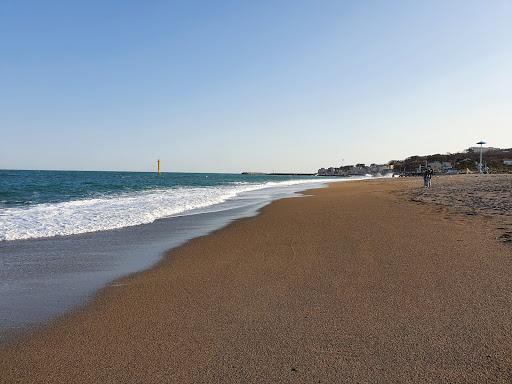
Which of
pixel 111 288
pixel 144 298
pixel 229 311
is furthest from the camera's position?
pixel 111 288

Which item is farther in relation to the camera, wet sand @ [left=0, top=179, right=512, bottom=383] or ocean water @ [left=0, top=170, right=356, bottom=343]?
ocean water @ [left=0, top=170, right=356, bottom=343]

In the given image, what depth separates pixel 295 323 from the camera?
3963mm

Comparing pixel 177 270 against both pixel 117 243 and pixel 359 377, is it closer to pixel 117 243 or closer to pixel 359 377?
pixel 117 243

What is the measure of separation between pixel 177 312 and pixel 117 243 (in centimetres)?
513

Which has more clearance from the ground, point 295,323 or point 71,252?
point 295,323

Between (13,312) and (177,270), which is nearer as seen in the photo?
(13,312)

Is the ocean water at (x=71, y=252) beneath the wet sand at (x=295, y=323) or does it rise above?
beneath

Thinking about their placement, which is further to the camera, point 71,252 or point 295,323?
point 71,252

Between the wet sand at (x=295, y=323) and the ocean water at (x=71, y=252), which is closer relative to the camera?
the wet sand at (x=295, y=323)

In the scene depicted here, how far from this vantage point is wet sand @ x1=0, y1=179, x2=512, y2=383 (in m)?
3.07

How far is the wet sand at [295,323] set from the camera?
10.1 feet

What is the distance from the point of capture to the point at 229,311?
4.34 metres

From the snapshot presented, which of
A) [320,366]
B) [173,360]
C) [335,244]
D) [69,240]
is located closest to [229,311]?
[173,360]

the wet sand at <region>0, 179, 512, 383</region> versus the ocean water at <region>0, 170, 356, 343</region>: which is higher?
the wet sand at <region>0, 179, 512, 383</region>
